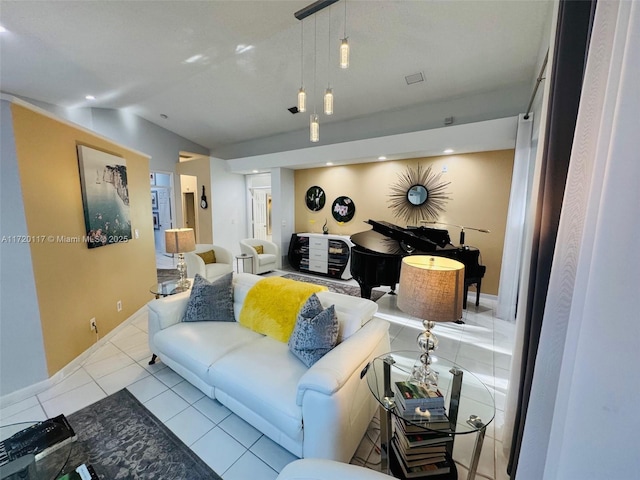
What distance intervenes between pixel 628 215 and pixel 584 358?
0.28 meters

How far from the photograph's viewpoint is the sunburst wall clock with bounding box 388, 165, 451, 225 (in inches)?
182

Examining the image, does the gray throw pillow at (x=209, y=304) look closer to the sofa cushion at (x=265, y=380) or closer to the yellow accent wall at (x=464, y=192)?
the sofa cushion at (x=265, y=380)

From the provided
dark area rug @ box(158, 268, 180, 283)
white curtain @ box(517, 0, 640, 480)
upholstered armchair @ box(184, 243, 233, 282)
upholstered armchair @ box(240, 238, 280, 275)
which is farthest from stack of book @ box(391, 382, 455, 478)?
dark area rug @ box(158, 268, 180, 283)

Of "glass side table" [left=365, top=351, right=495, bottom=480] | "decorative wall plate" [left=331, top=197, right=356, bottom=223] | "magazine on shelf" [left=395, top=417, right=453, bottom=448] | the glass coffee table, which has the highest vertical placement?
"decorative wall plate" [left=331, top=197, right=356, bottom=223]

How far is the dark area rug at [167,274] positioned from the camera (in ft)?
17.3

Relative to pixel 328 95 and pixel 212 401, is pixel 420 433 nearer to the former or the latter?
pixel 212 401

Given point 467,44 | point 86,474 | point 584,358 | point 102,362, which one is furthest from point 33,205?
point 467,44

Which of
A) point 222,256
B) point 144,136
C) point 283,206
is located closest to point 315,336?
point 222,256

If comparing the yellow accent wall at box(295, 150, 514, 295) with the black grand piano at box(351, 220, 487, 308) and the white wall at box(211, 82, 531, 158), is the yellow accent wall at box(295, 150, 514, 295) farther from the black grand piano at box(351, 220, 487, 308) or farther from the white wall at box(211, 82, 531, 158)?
the black grand piano at box(351, 220, 487, 308)

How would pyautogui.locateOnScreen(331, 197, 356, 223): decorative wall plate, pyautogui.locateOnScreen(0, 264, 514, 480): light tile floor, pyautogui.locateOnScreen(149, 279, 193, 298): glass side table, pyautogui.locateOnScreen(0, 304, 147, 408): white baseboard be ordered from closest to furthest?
1. pyautogui.locateOnScreen(0, 264, 514, 480): light tile floor
2. pyautogui.locateOnScreen(0, 304, 147, 408): white baseboard
3. pyautogui.locateOnScreen(149, 279, 193, 298): glass side table
4. pyautogui.locateOnScreen(331, 197, 356, 223): decorative wall plate

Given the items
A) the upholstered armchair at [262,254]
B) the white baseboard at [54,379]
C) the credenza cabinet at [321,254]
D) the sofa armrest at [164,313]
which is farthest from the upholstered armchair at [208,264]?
the credenza cabinet at [321,254]

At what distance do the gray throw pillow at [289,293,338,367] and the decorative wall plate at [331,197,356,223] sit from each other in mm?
4039

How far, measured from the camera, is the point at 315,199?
6066 millimetres


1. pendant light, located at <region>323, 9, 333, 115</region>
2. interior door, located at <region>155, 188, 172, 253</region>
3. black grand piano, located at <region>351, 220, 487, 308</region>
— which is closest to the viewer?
pendant light, located at <region>323, 9, 333, 115</region>
